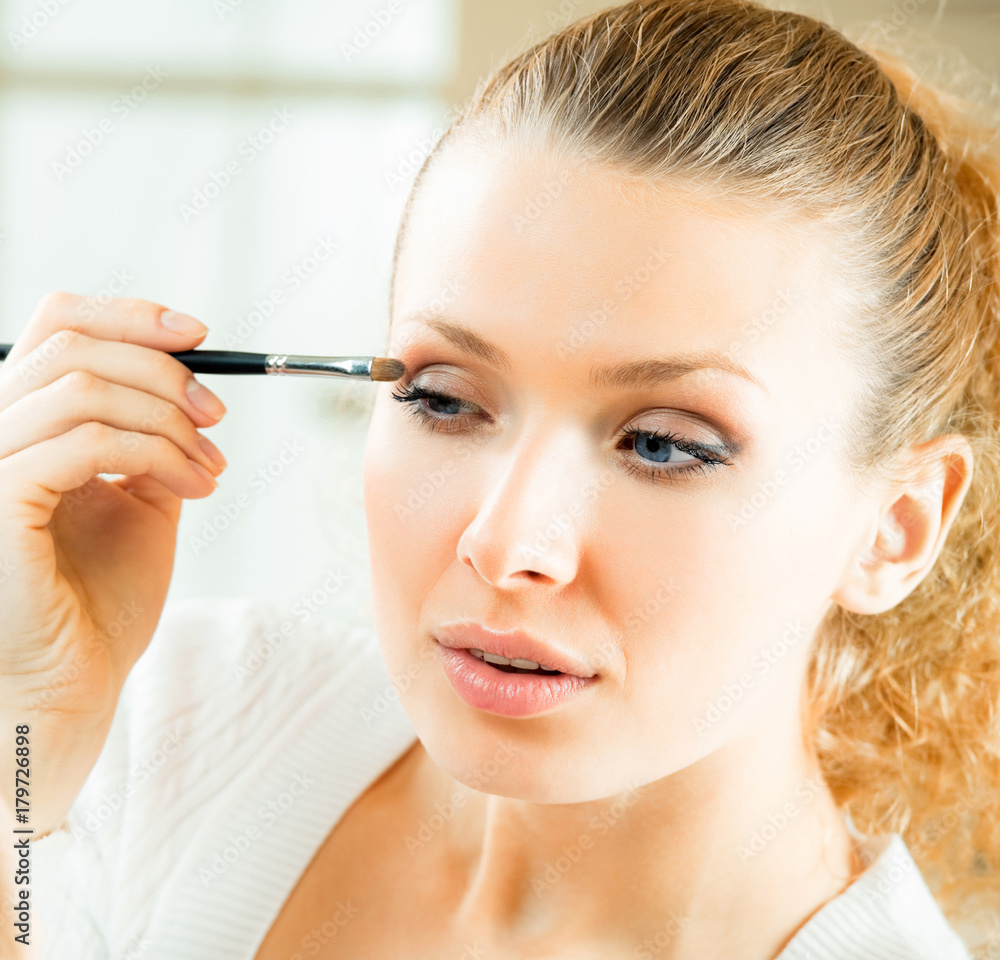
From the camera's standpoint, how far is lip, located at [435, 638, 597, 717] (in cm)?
78

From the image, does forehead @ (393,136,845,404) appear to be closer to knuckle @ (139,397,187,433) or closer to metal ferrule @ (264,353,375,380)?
metal ferrule @ (264,353,375,380)

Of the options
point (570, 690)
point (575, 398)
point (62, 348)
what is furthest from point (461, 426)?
point (62, 348)

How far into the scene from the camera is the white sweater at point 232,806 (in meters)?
0.95

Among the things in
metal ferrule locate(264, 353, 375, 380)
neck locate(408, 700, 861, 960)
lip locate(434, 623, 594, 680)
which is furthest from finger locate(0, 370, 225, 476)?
neck locate(408, 700, 861, 960)

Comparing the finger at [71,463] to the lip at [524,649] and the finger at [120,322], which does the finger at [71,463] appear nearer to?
the finger at [120,322]

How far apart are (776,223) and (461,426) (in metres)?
0.30

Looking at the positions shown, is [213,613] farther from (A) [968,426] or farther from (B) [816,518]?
(A) [968,426]

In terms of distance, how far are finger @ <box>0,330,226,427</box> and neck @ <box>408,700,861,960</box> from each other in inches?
21.1

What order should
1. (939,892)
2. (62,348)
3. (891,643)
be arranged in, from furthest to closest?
(939,892) < (891,643) < (62,348)

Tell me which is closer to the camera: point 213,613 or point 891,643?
point 891,643

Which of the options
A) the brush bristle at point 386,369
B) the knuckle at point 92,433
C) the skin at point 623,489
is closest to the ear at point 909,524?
the skin at point 623,489

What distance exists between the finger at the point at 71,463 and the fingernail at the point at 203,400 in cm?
4

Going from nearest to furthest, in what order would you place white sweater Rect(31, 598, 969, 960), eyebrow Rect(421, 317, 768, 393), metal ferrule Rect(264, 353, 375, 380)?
eyebrow Rect(421, 317, 768, 393) < metal ferrule Rect(264, 353, 375, 380) < white sweater Rect(31, 598, 969, 960)

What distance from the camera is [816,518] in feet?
2.67
